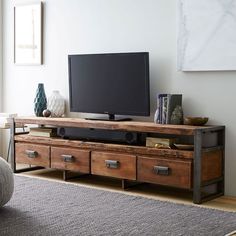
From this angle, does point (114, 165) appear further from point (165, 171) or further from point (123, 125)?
point (165, 171)

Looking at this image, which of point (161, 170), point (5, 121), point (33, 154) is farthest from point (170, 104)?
point (5, 121)

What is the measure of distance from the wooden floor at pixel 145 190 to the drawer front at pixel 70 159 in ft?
0.48

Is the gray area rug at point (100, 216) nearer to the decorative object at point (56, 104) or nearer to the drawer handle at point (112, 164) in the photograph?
the drawer handle at point (112, 164)

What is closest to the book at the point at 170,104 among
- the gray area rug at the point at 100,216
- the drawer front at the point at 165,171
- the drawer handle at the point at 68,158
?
the drawer front at the point at 165,171

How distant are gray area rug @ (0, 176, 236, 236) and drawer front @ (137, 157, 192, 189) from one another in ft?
0.72

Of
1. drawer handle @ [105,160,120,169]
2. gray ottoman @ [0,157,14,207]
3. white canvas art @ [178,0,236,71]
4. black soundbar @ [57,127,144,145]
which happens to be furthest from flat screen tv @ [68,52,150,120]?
gray ottoman @ [0,157,14,207]

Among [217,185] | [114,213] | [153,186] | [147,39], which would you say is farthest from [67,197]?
[147,39]

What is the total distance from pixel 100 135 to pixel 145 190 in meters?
0.66

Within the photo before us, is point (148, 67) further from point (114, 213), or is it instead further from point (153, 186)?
point (114, 213)

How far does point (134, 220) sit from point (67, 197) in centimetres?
85

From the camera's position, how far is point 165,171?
423 centimetres

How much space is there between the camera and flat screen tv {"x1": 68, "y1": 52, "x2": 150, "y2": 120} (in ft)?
15.4

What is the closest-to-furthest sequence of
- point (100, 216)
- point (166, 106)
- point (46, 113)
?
point (100, 216), point (166, 106), point (46, 113)

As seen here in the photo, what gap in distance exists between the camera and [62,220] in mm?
3498
